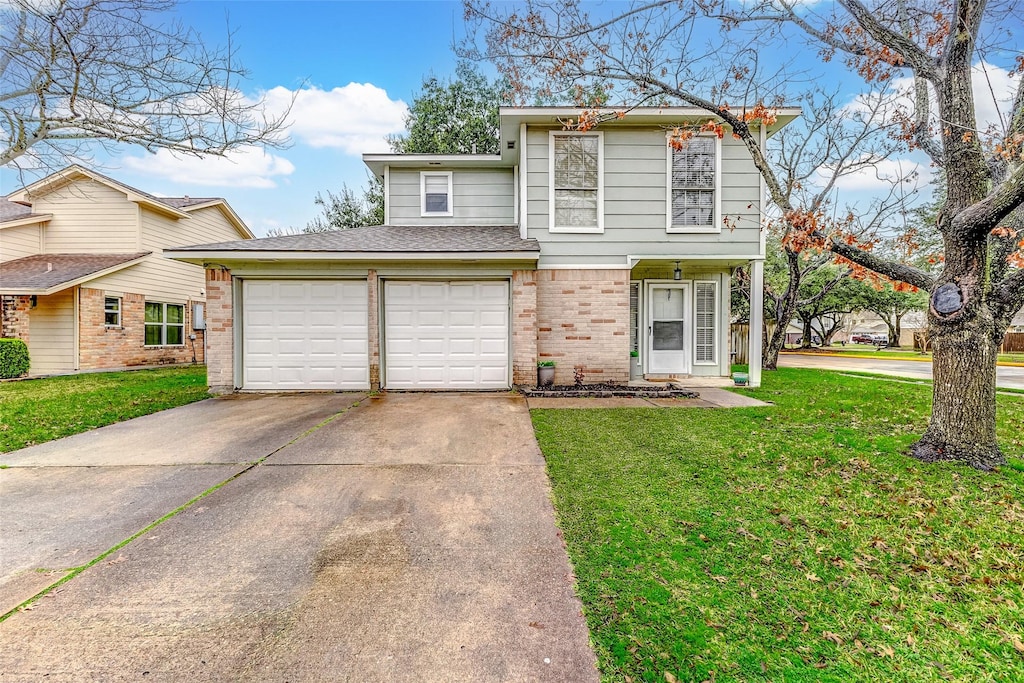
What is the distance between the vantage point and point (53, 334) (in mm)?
12094

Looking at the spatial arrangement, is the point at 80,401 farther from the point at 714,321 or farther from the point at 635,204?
the point at 714,321

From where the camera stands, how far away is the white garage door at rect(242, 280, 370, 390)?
8.61 meters

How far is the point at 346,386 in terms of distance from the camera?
874cm

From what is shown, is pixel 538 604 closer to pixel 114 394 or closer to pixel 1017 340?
pixel 114 394

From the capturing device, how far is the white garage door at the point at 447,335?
344 inches

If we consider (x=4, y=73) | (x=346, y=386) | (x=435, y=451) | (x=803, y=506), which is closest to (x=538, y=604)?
(x=803, y=506)

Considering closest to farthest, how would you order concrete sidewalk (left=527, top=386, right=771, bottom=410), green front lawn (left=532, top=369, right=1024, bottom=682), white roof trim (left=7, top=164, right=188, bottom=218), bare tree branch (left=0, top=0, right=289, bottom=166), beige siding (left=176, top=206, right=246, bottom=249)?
green front lawn (left=532, top=369, right=1024, bottom=682), bare tree branch (left=0, top=0, right=289, bottom=166), concrete sidewalk (left=527, top=386, right=771, bottom=410), white roof trim (left=7, top=164, right=188, bottom=218), beige siding (left=176, top=206, right=246, bottom=249)

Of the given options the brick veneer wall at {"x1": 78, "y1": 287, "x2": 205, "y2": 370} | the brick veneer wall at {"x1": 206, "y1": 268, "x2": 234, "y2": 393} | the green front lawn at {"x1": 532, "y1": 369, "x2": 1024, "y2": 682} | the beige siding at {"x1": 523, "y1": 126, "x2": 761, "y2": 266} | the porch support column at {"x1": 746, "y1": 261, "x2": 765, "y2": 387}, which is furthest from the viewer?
the brick veneer wall at {"x1": 78, "y1": 287, "x2": 205, "y2": 370}

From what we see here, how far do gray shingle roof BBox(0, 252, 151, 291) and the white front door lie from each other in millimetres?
14833

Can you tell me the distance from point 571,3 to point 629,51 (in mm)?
937

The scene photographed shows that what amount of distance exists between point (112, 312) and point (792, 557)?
17.0 metres

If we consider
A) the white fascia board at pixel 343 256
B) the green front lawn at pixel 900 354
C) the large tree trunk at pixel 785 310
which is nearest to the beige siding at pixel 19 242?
the white fascia board at pixel 343 256

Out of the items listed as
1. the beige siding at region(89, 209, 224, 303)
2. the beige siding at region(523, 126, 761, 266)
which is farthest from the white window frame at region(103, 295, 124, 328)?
the beige siding at region(523, 126, 761, 266)

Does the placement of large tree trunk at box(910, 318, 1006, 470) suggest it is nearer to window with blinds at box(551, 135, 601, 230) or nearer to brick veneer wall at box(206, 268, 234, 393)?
window with blinds at box(551, 135, 601, 230)
